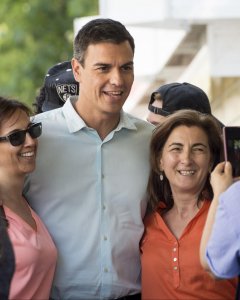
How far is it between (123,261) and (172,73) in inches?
310

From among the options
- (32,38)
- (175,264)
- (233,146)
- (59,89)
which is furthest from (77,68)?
(32,38)

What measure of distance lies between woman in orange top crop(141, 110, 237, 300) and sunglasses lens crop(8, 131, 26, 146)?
67cm

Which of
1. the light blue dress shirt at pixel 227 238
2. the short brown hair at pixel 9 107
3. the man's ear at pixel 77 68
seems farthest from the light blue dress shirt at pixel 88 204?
the light blue dress shirt at pixel 227 238

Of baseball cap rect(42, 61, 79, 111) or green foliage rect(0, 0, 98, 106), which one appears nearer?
baseball cap rect(42, 61, 79, 111)

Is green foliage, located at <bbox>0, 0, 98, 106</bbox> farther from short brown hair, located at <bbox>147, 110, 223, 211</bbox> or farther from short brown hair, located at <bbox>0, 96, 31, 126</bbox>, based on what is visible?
short brown hair, located at <bbox>0, 96, 31, 126</bbox>

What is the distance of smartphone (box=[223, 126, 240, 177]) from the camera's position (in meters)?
3.62

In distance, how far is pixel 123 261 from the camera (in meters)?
4.00

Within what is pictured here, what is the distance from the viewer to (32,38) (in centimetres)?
1644

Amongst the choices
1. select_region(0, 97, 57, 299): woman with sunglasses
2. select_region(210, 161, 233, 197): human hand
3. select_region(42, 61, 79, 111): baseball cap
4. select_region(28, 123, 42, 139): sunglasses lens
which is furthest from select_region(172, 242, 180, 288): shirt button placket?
select_region(42, 61, 79, 111): baseball cap

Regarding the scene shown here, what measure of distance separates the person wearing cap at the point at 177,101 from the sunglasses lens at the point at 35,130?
3.03 ft

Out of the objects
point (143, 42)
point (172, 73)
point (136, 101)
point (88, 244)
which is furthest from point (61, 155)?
point (136, 101)

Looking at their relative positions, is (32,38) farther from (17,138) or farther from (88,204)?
(17,138)

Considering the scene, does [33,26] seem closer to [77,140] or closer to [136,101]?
[136,101]

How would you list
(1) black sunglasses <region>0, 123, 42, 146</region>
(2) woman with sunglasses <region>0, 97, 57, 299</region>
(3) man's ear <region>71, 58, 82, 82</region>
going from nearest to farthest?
(2) woman with sunglasses <region>0, 97, 57, 299</region>, (1) black sunglasses <region>0, 123, 42, 146</region>, (3) man's ear <region>71, 58, 82, 82</region>
